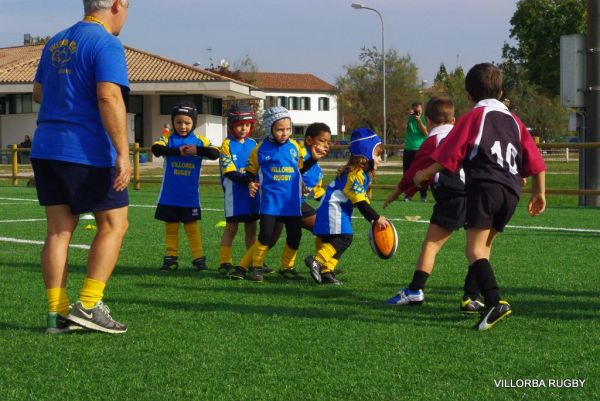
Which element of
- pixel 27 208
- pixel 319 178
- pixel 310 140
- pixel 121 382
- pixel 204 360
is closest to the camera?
pixel 121 382

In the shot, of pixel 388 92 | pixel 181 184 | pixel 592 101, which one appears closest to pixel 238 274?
pixel 181 184

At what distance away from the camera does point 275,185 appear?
7.70 metres

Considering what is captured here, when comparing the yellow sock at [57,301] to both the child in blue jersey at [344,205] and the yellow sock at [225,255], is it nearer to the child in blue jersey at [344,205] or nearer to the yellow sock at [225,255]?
the child in blue jersey at [344,205]

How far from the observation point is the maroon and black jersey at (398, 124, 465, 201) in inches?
245

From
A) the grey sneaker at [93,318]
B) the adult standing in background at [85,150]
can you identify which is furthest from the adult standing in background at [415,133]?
the grey sneaker at [93,318]

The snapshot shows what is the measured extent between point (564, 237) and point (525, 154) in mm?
→ 5676

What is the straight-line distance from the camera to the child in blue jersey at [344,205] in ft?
23.8

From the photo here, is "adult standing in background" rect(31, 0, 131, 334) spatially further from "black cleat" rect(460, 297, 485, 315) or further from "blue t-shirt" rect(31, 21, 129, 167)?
"black cleat" rect(460, 297, 485, 315)

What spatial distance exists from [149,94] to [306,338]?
51.0 metres

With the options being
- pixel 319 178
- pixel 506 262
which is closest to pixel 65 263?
pixel 319 178

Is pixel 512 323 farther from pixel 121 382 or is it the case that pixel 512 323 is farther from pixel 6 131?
pixel 6 131

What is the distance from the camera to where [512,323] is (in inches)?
219

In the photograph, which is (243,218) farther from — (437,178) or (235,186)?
(437,178)

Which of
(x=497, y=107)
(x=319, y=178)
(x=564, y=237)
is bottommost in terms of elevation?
(x=564, y=237)
